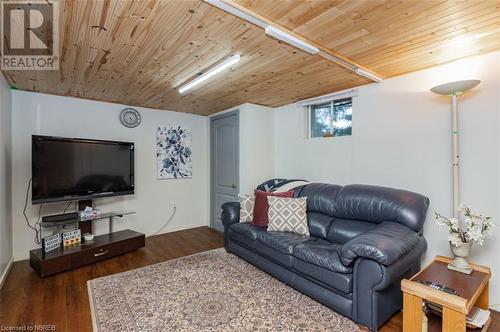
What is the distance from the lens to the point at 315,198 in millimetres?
3014

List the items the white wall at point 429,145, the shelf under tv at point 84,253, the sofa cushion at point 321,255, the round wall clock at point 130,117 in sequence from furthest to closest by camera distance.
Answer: the round wall clock at point 130,117, the shelf under tv at point 84,253, the white wall at point 429,145, the sofa cushion at point 321,255

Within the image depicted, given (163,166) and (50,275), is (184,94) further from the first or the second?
(50,275)

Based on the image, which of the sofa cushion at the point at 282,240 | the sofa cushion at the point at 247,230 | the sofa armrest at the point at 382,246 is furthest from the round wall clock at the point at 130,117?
the sofa armrest at the point at 382,246

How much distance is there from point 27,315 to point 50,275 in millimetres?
818

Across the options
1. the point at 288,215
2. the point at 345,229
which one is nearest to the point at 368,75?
the point at 345,229

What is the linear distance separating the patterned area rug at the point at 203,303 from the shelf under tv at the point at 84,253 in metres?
0.53

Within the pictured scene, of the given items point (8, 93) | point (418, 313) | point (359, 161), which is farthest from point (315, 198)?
point (8, 93)

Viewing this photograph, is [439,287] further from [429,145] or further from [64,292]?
[64,292]

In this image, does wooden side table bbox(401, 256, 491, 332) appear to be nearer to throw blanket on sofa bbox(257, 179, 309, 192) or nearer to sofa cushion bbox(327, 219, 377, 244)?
sofa cushion bbox(327, 219, 377, 244)

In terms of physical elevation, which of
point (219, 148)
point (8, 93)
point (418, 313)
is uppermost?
point (8, 93)

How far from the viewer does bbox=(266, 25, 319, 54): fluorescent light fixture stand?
175 centimetres

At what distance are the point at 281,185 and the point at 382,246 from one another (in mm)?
1983

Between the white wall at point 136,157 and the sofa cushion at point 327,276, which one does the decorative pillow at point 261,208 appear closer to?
the sofa cushion at point 327,276

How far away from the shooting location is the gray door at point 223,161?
4289 mm
